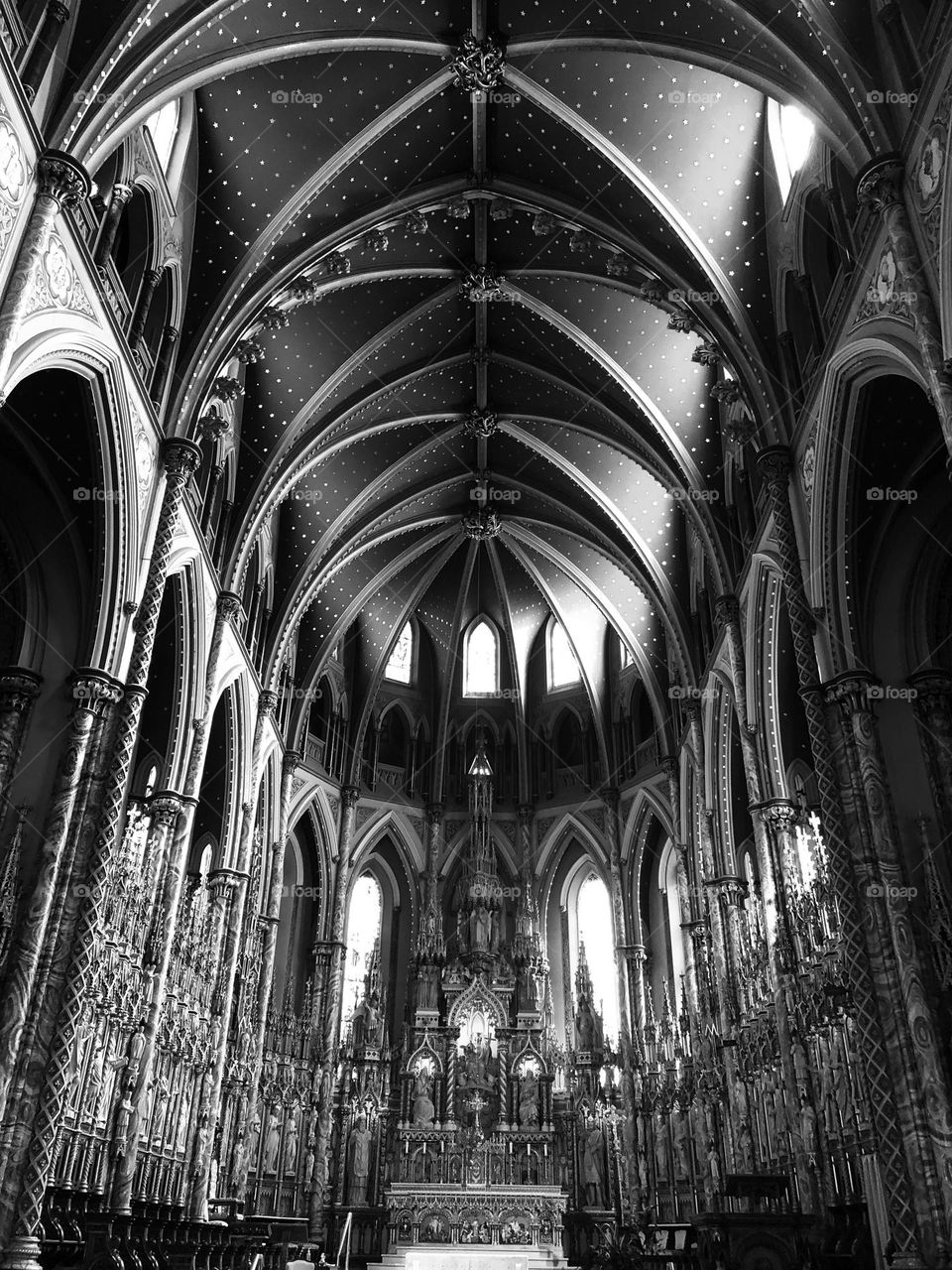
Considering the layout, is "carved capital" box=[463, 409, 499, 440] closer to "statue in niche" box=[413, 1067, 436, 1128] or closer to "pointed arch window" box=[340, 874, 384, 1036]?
"pointed arch window" box=[340, 874, 384, 1036]

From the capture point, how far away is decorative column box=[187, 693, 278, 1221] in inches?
748

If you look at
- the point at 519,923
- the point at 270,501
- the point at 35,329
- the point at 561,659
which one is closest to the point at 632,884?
the point at 519,923

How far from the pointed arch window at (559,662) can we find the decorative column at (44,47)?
74.8 ft

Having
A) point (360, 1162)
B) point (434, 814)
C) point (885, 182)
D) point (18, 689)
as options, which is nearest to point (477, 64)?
point (885, 182)

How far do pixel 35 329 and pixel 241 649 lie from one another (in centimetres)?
1124

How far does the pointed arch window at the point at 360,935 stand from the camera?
28.5 meters

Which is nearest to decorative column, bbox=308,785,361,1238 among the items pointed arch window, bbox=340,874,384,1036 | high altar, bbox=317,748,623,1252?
high altar, bbox=317,748,623,1252

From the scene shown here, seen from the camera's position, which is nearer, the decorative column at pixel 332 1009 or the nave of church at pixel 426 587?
the nave of church at pixel 426 587

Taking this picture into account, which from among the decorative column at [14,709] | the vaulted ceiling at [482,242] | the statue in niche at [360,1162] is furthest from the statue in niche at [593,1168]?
the decorative column at [14,709]

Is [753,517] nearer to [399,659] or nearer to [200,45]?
[200,45]

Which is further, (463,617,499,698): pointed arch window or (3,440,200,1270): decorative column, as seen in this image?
(463,617,499,698): pointed arch window

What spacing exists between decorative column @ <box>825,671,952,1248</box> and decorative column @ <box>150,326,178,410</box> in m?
11.6

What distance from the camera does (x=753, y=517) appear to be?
20.2 m

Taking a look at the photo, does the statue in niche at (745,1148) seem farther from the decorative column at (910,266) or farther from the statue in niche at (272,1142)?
the decorative column at (910,266)
